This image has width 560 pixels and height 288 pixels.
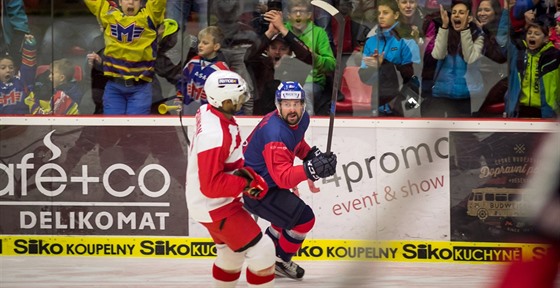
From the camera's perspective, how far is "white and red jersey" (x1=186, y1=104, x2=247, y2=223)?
4.85 meters

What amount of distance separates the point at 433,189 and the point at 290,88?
4.75ft

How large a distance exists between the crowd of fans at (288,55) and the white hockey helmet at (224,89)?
1832mm

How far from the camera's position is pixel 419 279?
6.33 m

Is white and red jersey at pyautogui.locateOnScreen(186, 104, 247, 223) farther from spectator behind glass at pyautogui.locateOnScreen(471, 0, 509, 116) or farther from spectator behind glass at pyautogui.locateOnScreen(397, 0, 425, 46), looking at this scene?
spectator behind glass at pyautogui.locateOnScreen(471, 0, 509, 116)

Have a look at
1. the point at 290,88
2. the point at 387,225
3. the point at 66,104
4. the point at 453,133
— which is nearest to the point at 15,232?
the point at 66,104

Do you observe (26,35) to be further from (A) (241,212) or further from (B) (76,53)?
(A) (241,212)

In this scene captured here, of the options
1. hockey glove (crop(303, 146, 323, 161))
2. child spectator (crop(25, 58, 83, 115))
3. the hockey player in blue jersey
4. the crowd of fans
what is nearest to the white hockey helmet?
the hockey player in blue jersey

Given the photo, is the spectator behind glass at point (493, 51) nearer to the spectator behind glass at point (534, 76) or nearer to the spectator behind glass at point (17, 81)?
the spectator behind glass at point (534, 76)

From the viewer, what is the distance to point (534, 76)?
22.9 ft

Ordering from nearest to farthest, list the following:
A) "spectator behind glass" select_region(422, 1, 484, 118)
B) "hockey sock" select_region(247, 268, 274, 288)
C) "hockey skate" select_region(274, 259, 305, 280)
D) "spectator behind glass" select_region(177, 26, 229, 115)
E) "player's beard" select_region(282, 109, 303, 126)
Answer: "hockey sock" select_region(247, 268, 274, 288) → "player's beard" select_region(282, 109, 303, 126) → "hockey skate" select_region(274, 259, 305, 280) → "spectator behind glass" select_region(422, 1, 484, 118) → "spectator behind glass" select_region(177, 26, 229, 115)

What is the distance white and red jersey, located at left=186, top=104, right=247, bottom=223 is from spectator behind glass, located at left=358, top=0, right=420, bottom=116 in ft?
7.10

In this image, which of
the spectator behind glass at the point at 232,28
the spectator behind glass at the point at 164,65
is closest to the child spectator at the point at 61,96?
the spectator behind glass at the point at 164,65

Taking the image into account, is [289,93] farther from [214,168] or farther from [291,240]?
[214,168]

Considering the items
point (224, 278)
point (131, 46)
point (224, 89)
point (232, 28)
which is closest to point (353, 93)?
point (232, 28)
